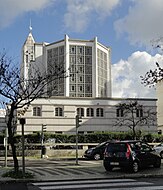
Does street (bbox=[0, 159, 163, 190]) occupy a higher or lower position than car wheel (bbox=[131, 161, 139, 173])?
lower

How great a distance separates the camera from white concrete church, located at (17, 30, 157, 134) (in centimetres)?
6347

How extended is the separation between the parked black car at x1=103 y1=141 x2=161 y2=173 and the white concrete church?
9.02 metres

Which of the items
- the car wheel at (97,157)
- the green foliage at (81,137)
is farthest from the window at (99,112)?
the car wheel at (97,157)

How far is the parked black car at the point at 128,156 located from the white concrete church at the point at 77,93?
9.02 metres

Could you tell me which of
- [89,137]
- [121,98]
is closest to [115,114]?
[121,98]

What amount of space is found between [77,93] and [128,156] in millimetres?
108661

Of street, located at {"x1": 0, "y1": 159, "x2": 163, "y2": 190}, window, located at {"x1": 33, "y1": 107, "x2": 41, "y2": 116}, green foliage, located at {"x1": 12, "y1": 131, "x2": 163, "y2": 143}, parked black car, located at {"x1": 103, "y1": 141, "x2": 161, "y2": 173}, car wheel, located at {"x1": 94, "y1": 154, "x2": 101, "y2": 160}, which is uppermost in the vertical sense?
window, located at {"x1": 33, "y1": 107, "x2": 41, "y2": 116}

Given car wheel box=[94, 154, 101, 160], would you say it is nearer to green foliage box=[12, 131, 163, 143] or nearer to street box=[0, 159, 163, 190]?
street box=[0, 159, 163, 190]

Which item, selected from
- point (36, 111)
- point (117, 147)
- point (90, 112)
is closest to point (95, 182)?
point (117, 147)

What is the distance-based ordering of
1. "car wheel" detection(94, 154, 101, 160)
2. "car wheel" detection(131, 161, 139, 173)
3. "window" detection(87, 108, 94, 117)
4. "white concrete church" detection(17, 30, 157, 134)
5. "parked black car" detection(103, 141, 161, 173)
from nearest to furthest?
"car wheel" detection(131, 161, 139, 173), "parked black car" detection(103, 141, 161, 173), "car wheel" detection(94, 154, 101, 160), "white concrete church" detection(17, 30, 157, 134), "window" detection(87, 108, 94, 117)

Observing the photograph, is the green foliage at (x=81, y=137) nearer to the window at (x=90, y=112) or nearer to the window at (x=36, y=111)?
the window at (x=36, y=111)

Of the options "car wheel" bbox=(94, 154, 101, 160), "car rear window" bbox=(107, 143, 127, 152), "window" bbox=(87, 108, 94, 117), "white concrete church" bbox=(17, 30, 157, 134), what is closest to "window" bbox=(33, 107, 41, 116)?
"white concrete church" bbox=(17, 30, 157, 134)

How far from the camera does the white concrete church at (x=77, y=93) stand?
63469mm

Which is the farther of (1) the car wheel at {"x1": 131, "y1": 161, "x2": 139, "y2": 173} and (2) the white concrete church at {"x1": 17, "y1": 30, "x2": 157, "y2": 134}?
(2) the white concrete church at {"x1": 17, "y1": 30, "x2": 157, "y2": 134}
